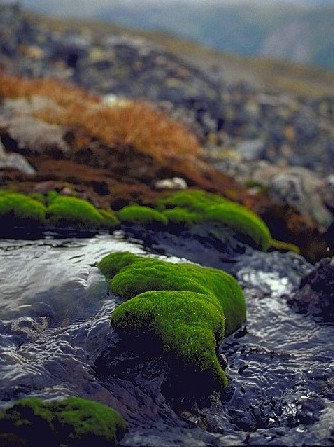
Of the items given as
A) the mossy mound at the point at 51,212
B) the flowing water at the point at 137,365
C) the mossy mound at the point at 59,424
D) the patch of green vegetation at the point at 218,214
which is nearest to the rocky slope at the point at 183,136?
the patch of green vegetation at the point at 218,214

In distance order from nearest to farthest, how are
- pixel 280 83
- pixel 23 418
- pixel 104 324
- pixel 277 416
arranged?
pixel 23 418
pixel 277 416
pixel 104 324
pixel 280 83

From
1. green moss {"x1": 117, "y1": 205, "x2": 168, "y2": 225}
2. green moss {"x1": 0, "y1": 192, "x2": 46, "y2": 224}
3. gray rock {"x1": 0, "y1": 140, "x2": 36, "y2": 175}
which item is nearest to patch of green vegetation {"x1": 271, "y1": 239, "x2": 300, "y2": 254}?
green moss {"x1": 117, "y1": 205, "x2": 168, "y2": 225}

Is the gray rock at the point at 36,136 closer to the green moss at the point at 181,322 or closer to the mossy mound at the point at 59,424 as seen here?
the green moss at the point at 181,322

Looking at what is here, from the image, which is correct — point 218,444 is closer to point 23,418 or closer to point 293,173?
point 23,418

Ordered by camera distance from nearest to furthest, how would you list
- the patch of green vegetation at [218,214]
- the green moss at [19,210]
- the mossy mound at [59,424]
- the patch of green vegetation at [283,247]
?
the mossy mound at [59,424]
the green moss at [19,210]
the patch of green vegetation at [218,214]
the patch of green vegetation at [283,247]

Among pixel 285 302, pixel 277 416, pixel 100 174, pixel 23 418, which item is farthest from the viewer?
pixel 100 174


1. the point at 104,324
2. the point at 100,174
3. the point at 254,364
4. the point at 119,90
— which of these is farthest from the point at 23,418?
the point at 119,90
